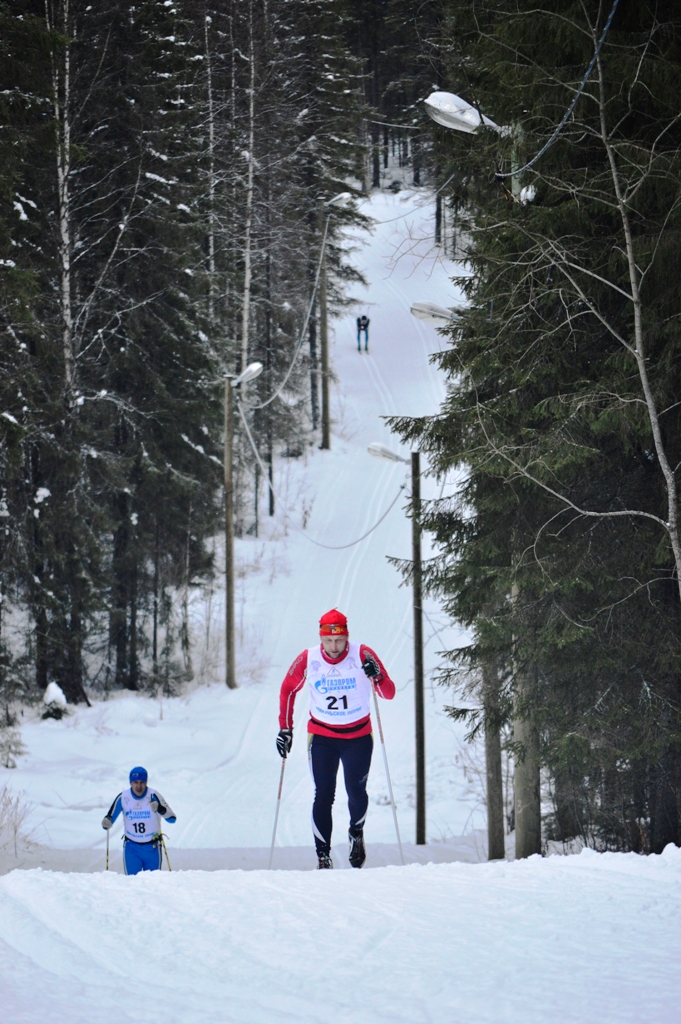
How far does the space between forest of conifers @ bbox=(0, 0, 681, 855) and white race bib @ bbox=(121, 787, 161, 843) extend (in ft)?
12.0

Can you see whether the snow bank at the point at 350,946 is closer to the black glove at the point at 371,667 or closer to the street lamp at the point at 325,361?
the black glove at the point at 371,667

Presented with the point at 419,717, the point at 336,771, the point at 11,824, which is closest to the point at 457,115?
the point at 336,771

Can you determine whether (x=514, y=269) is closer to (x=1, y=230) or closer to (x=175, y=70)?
(x=1, y=230)

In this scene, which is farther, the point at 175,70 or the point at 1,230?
the point at 175,70

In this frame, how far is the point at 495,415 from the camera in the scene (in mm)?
9438

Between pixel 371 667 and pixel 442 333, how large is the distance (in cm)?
459

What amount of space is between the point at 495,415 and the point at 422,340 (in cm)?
3460

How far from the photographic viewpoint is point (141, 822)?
9141 mm

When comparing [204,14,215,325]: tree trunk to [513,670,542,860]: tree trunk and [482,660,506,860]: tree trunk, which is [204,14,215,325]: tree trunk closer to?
[482,660,506,860]: tree trunk

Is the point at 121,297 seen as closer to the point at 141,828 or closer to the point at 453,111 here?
the point at 453,111

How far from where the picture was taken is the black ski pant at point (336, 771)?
7.10 meters

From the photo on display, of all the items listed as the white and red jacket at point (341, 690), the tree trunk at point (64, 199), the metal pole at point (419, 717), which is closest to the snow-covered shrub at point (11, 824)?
the metal pole at point (419, 717)

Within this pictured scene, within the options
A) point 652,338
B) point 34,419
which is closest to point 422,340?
point 34,419

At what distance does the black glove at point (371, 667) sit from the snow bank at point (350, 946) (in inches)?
86.1
